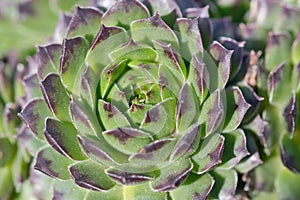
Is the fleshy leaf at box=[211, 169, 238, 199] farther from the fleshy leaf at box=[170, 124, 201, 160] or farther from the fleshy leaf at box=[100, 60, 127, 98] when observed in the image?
the fleshy leaf at box=[100, 60, 127, 98]

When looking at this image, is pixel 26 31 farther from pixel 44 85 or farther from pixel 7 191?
pixel 44 85

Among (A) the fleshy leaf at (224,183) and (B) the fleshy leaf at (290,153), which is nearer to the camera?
(A) the fleshy leaf at (224,183)

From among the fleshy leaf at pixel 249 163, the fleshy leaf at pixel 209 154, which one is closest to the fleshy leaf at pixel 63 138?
the fleshy leaf at pixel 209 154

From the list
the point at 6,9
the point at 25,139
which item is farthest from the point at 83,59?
the point at 6,9

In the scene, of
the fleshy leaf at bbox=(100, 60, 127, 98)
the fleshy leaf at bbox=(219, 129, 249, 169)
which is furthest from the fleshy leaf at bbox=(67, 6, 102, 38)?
the fleshy leaf at bbox=(219, 129, 249, 169)

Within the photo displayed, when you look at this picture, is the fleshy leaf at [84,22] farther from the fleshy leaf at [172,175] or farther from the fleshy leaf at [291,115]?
the fleshy leaf at [291,115]

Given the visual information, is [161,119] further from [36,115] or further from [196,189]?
[36,115]

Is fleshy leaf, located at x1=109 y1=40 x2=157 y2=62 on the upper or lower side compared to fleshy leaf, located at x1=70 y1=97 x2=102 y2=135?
upper
